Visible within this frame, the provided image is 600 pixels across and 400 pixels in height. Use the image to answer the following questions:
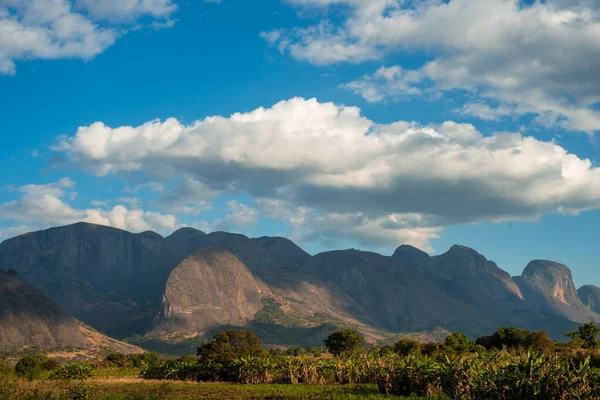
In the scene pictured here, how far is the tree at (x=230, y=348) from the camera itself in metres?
76.6

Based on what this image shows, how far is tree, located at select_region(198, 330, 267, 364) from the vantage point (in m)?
76.6

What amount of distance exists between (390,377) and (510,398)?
15.3 metres

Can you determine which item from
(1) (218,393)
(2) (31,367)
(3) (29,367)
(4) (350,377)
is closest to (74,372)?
(3) (29,367)

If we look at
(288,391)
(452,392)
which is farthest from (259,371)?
(452,392)

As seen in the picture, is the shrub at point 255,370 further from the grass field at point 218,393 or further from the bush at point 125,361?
the bush at point 125,361

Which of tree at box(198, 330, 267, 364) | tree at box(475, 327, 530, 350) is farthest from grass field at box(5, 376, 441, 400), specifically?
tree at box(475, 327, 530, 350)

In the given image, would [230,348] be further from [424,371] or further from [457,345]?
[424,371]

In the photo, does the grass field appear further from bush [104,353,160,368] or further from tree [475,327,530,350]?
tree [475,327,530,350]

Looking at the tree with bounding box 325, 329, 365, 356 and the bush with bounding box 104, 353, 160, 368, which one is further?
the tree with bounding box 325, 329, 365, 356

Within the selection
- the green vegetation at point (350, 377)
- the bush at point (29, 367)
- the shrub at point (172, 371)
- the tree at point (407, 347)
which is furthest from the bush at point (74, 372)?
the tree at point (407, 347)

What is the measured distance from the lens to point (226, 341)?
93.4 m

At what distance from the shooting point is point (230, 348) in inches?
3457

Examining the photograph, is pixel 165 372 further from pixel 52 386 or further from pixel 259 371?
pixel 52 386

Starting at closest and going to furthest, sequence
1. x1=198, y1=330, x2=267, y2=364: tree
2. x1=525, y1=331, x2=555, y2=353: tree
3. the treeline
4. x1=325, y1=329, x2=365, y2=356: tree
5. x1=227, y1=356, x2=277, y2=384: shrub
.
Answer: the treeline, x1=227, y1=356, x2=277, y2=384: shrub, x1=198, y1=330, x2=267, y2=364: tree, x1=525, y1=331, x2=555, y2=353: tree, x1=325, y1=329, x2=365, y2=356: tree
